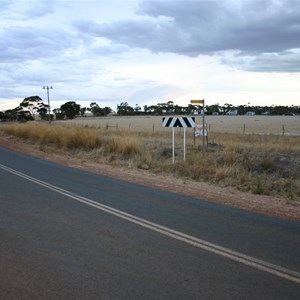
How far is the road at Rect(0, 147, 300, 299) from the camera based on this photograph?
457 cm

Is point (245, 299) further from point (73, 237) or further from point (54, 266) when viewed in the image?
point (73, 237)

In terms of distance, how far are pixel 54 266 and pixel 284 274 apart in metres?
2.78

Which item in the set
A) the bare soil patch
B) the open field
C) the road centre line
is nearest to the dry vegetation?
the bare soil patch

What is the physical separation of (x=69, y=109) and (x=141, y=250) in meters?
141

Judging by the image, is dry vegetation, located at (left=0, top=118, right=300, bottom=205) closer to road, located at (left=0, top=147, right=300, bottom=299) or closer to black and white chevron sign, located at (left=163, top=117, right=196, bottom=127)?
black and white chevron sign, located at (left=163, top=117, right=196, bottom=127)

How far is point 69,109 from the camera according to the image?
144m

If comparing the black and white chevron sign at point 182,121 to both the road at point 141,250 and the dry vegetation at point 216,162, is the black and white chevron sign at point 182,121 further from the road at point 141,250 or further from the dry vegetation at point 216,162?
the road at point 141,250

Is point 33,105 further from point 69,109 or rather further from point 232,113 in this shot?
point 232,113

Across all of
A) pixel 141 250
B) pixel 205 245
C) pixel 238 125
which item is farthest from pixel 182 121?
pixel 238 125

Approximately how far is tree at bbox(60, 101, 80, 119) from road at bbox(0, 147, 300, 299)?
136807 mm

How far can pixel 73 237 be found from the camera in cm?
652

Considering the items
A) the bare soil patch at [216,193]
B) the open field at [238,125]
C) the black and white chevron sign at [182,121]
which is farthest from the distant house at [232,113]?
the bare soil patch at [216,193]

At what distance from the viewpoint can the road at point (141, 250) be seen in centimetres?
457

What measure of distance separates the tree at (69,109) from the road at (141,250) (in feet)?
449
